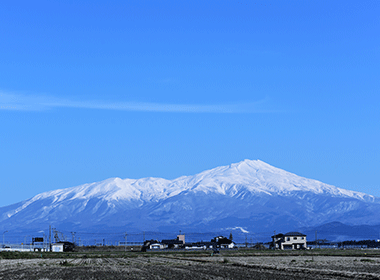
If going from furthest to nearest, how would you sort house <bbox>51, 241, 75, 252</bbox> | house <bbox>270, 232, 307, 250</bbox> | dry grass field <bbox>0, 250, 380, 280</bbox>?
house <bbox>51, 241, 75, 252</bbox> → house <bbox>270, 232, 307, 250</bbox> → dry grass field <bbox>0, 250, 380, 280</bbox>

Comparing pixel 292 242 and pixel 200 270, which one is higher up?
pixel 200 270

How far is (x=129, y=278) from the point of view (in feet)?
143

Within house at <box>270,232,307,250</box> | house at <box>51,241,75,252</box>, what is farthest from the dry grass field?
house at <box>51,241,75,252</box>

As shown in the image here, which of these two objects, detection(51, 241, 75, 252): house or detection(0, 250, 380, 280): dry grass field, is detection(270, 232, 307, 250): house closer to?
detection(51, 241, 75, 252): house

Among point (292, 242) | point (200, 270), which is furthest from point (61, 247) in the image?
point (200, 270)

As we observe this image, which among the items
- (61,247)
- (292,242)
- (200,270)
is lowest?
(292,242)

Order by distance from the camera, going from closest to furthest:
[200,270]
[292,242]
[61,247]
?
[200,270] < [292,242] < [61,247]

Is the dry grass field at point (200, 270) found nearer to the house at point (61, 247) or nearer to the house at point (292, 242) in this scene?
the house at point (292, 242)

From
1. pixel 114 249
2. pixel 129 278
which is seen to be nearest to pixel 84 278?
pixel 129 278

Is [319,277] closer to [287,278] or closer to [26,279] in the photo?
[287,278]

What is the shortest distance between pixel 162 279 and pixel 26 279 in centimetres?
1002

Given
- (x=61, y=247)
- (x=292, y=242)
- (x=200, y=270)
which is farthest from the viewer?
(x=61, y=247)

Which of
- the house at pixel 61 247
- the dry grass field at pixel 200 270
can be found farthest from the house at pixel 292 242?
the dry grass field at pixel 200 270

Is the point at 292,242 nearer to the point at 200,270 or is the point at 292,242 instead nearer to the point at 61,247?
the point at 61,247
